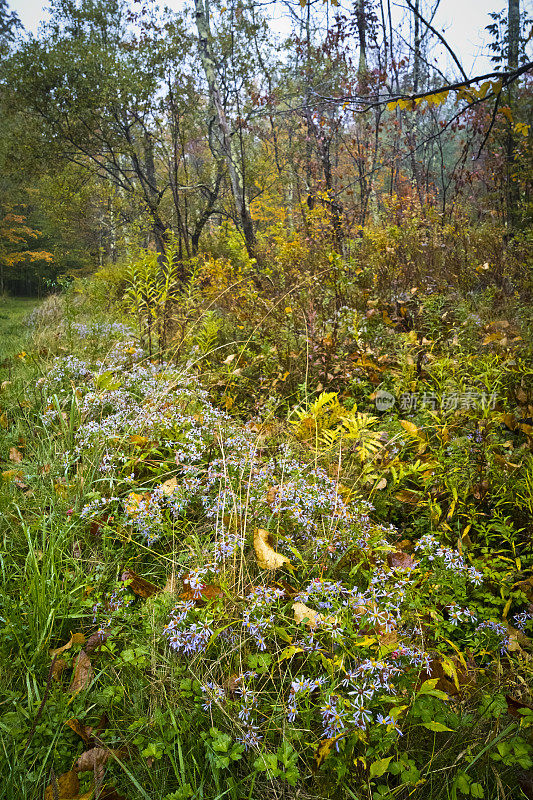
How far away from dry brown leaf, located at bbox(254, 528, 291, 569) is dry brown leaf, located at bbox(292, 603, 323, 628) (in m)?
0.21

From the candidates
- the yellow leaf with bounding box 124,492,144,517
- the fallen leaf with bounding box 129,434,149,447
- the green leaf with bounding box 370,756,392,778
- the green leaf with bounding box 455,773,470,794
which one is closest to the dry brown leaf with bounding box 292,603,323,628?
the green leaf with bounding box 370,756,392,778

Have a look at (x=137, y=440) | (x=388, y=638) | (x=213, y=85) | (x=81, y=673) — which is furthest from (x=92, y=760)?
(x=213, y=85)

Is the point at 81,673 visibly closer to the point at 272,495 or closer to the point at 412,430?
the point at 272,495

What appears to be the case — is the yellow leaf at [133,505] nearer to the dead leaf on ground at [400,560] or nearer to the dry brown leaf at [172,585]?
the dry brown leaf at [172,585]

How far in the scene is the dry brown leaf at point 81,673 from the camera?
1354mm

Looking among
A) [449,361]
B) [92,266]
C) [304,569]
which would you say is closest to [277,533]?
[304,569]

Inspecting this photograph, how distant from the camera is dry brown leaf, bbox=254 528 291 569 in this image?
1.54m

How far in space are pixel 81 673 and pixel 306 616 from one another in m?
0.78

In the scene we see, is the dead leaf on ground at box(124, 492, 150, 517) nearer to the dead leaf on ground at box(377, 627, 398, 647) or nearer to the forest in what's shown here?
the forest

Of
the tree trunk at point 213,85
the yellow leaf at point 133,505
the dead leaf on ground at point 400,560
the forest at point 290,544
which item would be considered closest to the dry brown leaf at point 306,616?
the forest at point 290,544

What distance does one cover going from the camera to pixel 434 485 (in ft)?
7.38

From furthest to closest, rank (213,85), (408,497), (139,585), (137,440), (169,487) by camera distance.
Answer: (213,85)
(137,440)
(408,497)
(169,487)
(139,585)

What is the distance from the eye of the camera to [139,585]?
1.72 meters

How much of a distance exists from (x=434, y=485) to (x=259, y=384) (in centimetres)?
185
